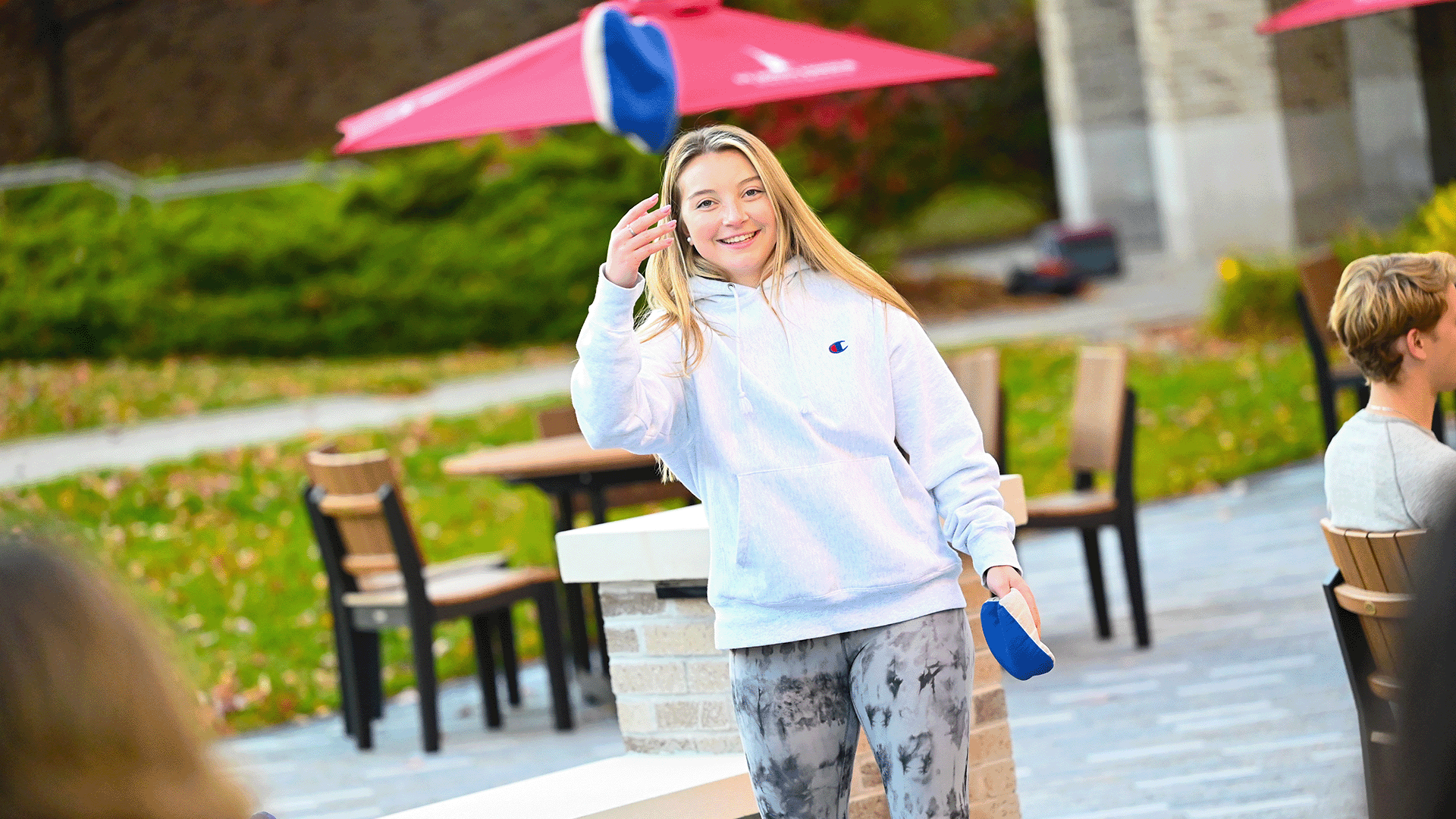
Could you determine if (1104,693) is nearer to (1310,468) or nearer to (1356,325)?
(1356,325)

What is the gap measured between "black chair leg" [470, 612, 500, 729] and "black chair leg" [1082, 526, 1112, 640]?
2301 millimetres

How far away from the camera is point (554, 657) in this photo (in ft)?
18.8

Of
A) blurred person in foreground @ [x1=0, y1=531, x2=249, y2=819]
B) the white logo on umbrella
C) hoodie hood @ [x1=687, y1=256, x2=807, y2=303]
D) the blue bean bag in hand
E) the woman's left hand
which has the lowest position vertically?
the blue bean bag in hand

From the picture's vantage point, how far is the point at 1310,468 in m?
8.94

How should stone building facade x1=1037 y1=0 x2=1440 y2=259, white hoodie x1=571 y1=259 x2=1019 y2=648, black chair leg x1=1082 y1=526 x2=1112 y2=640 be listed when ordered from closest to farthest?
white hoodie x1=571 y1=259 x2=1019 y2=648
black chair leg x1=1082 y1=526 x2=1112 y2=640
stone building facade x1=1037 y1=0 x2=1440 y2=259

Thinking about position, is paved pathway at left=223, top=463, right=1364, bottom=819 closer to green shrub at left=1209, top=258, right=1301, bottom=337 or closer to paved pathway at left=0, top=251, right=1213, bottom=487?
paved pathway at left=0, top=251, right=1213, bottom=487

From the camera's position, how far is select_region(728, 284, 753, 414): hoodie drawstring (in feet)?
8.70

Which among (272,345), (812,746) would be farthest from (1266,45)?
(812,746)

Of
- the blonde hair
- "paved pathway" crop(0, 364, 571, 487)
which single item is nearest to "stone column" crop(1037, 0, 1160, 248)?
"paved pathway" crop(0, 364, 571, 487)

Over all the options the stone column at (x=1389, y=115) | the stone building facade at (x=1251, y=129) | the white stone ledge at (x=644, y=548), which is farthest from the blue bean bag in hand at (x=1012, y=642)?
the stone building facade at (x=1251, y=129)

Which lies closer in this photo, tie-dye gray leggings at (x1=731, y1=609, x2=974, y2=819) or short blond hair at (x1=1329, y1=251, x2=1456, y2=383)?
→ tie-dye gray leggings at (x1=731, y1=609, x2=974, y2=819)

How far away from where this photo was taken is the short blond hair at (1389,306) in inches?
Answer: 124

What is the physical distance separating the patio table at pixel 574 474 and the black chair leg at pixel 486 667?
0.34 meters

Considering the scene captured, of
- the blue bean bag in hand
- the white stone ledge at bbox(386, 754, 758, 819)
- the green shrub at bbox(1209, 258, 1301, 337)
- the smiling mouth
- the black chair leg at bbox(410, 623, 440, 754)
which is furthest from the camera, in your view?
the green shrub at bbox(1209, 258, 1301, 337)
